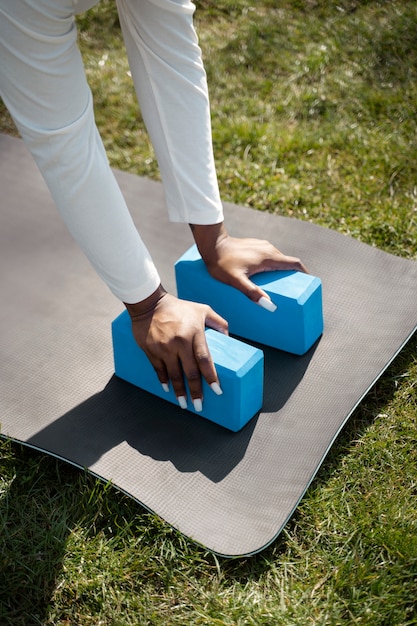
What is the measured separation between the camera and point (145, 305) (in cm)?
170

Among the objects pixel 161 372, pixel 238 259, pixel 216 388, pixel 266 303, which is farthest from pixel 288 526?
pixel 238 259

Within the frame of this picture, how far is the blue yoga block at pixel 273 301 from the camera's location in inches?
74.9

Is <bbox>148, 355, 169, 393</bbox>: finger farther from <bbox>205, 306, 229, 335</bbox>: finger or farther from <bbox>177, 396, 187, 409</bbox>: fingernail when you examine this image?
<bbox>205, 306, 229, 335</bbox>: finger

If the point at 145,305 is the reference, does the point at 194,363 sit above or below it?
below

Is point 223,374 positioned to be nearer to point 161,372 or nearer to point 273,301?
point 161,372

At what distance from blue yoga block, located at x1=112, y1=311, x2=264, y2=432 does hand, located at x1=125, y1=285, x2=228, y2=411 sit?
0.03 metres

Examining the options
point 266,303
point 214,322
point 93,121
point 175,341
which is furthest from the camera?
Answer: point 266,303

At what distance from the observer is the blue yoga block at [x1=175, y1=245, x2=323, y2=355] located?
1.90 m

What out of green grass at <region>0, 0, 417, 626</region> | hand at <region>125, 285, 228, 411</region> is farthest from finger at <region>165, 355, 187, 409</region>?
green grass at <region>0, 0, 417, 626</region>

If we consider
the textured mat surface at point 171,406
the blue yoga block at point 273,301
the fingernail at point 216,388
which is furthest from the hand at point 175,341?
the blue yoga block at point 273,301

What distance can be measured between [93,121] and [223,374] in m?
0.60

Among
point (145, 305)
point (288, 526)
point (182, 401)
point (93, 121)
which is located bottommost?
point (288, 526)

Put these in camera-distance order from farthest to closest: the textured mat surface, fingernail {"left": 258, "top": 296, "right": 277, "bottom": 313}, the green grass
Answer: fingernail {"left": 258, "top": 296, "right": 277, "bottom": 313}, the textured mat surface, the green grass

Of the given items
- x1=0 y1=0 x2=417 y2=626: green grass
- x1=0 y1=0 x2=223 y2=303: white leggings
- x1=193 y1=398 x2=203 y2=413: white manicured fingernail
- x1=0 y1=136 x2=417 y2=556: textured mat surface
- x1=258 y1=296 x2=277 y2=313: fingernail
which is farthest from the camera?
x1=258 y1=296 x2=277 y2=313: fingernail
